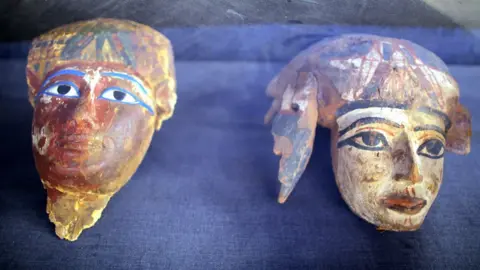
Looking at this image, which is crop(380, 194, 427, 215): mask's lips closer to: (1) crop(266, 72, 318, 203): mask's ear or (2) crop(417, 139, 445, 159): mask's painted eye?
(2) crop(417, 139, 445, 159): mask's painted eye

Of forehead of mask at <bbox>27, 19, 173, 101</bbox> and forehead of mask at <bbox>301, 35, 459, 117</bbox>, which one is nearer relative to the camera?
forehead of mask at <bbox>301, 35, 459, 117</bbox>

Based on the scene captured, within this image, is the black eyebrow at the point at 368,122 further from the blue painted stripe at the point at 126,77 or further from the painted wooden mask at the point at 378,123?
the blue painted stripe at the point at 126,77

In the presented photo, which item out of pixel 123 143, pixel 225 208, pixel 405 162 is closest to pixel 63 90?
pixel 123 143

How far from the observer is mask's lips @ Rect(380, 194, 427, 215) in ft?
5.14

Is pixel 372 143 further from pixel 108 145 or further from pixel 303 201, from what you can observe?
pixel 108 145

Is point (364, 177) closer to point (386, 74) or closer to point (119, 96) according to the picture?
point (386, 74)

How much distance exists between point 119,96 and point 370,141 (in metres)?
0.91

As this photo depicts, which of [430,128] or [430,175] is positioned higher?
[430,128]

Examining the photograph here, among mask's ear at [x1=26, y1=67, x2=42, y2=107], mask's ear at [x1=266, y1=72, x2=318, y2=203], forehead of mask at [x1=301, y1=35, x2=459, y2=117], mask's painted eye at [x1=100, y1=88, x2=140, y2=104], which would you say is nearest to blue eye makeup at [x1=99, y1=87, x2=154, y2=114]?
mask's painted eye at [x1=100, y1=88, x2=140, y2=104]

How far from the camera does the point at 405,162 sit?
5.12 feet

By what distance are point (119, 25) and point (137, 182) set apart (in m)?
0.64

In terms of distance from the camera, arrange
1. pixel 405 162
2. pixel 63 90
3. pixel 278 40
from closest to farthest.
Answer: pixel 405 162 < pixel 63 90 < pixel 278 40

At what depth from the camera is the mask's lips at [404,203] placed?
1565 mm

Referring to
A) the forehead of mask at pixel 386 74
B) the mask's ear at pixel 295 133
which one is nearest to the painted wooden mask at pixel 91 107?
the mask's ear at pixel 295 133
